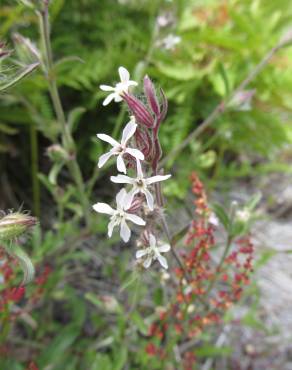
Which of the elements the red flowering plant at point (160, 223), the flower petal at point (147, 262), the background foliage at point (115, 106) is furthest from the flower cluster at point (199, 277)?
the background foliage at point (115, 106)

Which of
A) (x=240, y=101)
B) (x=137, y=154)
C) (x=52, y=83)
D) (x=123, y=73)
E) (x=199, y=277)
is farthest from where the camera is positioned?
(x=240, y=101)

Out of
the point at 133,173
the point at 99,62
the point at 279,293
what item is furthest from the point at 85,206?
the point at 279,293

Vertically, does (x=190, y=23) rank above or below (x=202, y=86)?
above

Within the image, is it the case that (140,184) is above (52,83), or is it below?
below

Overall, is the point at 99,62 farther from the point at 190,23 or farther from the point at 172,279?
the point at 172,279

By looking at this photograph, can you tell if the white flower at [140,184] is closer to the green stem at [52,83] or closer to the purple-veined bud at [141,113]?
the purple-veined bud at [141,113]

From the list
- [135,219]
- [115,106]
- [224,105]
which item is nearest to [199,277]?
[135,219]

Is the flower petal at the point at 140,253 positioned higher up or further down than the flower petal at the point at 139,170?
further down

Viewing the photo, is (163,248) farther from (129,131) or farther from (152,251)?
(129,131)
